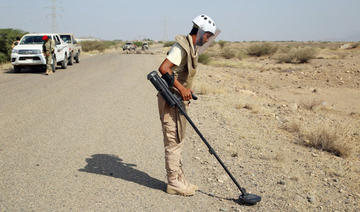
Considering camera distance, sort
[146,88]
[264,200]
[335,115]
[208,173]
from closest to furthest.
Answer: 1. [264,200]
2. [208,173]
3. [335,115]
4. [146,88]

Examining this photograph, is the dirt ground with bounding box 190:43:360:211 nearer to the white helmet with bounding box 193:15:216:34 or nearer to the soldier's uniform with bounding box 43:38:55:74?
the white helmet with bounding box 193:15:216:34

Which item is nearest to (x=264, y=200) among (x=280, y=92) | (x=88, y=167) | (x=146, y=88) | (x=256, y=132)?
(x=88, y=167)

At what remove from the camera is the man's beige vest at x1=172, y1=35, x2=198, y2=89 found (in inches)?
140

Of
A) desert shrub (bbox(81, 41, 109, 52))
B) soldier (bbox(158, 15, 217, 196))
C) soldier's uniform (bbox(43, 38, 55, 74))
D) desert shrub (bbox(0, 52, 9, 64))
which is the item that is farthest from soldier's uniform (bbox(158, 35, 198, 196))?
desert shrub (bbox(81, 41, 109, 52))

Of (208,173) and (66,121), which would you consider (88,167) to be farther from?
(66,121)

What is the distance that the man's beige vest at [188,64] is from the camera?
11.7 feet

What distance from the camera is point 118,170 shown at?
15.7 feet

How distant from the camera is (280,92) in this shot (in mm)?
16422

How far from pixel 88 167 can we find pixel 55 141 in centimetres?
145

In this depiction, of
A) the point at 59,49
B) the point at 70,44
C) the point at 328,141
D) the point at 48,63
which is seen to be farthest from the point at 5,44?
the point at 328,141

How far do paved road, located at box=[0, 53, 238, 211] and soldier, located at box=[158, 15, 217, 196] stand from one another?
0.23 m

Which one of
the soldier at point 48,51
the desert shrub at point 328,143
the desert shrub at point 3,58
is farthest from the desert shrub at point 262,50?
the desert shrub at point 328,143

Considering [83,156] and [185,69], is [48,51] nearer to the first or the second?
[83,156]

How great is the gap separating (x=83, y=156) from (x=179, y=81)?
2.31 meters
